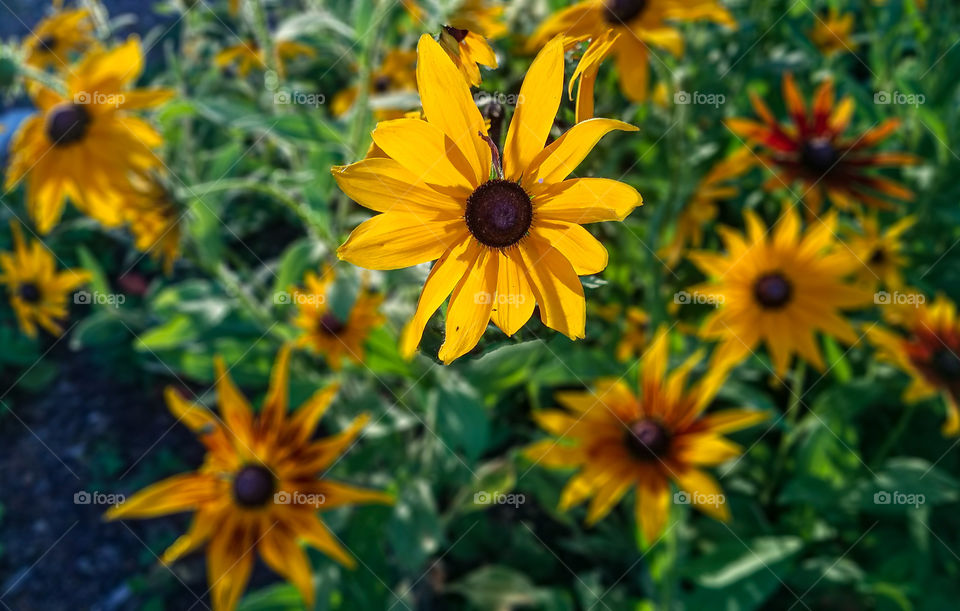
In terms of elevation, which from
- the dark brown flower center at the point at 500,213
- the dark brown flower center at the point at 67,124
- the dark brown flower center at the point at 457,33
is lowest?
the dark brown flower center at the point at 67,124

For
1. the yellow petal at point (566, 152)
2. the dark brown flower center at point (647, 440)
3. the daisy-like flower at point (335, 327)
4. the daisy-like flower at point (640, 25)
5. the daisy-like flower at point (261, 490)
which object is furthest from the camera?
the daisy-like flower at point (335, 327)

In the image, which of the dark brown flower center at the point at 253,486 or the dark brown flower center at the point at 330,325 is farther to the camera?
the dark brown flower center at the point at 330,325

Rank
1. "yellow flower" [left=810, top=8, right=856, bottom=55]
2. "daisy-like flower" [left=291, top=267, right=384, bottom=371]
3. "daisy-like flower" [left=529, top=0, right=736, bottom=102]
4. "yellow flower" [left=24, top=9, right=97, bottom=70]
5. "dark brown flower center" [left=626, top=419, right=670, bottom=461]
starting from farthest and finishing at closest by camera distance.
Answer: "yellow flower" [left=24, top=9, right=97, bottom=70] → "yellow flower" [left=810, top=8, right=856, bottom=55] → "daisy-like flower" [left=291, top=267, right=384, bottom=371] → "dark brown flower center" [left=626, top=419, right=670, bottom=461] → "daisy-like flower" [left=529, top=0, right=736, bottom=102]

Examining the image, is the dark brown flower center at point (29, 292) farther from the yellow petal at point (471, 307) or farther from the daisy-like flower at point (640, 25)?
the yellow petal at point (471, 307)

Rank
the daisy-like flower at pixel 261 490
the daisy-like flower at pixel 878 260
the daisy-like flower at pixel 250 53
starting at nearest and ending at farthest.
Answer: the daisy-like flower at pixel 261 490 < the daisy-like flower at pixel 878 260 < the daisy-like flower at pixel 250 53

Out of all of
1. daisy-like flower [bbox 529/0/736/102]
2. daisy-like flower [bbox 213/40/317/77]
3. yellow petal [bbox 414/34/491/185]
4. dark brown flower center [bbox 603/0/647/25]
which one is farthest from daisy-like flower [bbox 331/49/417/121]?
yellow petal [bbox 414/34/491/185]

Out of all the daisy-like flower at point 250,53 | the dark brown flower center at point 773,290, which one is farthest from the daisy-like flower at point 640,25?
the daisy-like flower at point 250,53

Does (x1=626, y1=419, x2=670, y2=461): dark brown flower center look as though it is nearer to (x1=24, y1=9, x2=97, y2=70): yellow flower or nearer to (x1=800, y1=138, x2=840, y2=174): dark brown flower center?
(x1=800, y1=138, x2=840, y2=174): dark brown flower center
